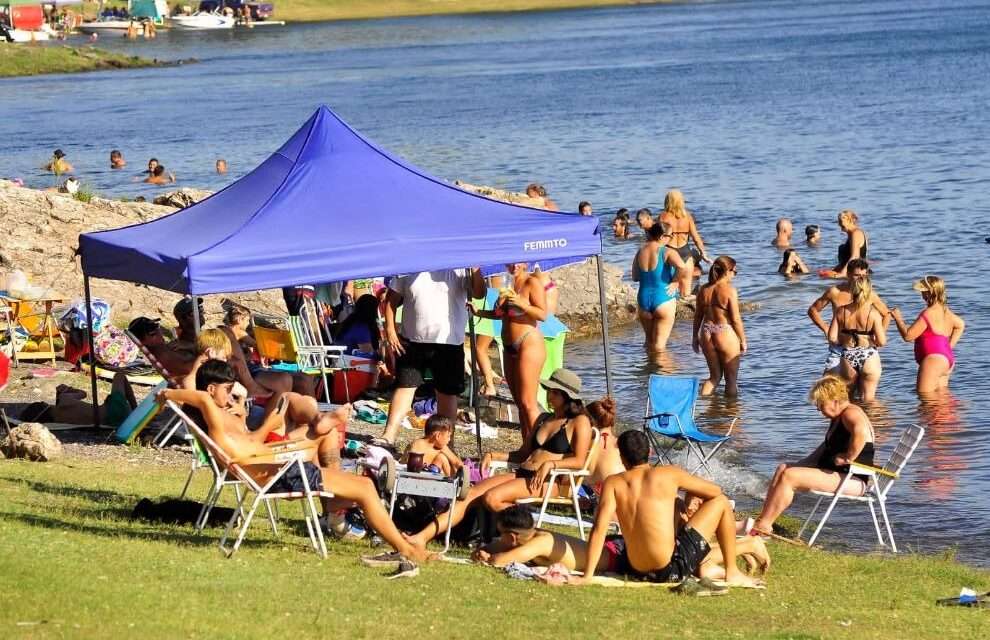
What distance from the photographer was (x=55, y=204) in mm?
19469

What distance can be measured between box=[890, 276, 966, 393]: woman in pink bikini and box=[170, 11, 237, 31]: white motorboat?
128881mm

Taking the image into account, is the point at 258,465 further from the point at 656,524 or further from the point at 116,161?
the point at 116,161

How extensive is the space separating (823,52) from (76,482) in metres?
80.1

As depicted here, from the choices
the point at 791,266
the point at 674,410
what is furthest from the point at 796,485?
the point at 791,266

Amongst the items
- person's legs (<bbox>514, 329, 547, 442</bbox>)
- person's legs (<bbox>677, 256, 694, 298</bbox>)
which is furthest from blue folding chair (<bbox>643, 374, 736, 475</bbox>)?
person's legs (<bbox>677, 256, 694, 298</bbox>)

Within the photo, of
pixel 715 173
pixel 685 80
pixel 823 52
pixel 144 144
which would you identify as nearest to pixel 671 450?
pixel 715 173

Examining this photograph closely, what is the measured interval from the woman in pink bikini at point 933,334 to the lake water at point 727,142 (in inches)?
13.7

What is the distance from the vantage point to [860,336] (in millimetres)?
13766

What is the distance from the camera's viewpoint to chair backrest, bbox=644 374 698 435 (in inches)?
474

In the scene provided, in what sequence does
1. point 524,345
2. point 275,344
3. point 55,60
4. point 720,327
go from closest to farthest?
point 524,345
point 275,344
point 720,327
point 55,60

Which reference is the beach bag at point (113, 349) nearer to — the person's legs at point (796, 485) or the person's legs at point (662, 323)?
the person's legs at point (662, 323)

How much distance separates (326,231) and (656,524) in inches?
145

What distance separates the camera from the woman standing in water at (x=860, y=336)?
13625 millimetres

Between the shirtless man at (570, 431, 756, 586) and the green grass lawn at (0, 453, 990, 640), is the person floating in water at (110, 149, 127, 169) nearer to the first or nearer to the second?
the green grass lawn at (0, 453, 990, 640)
